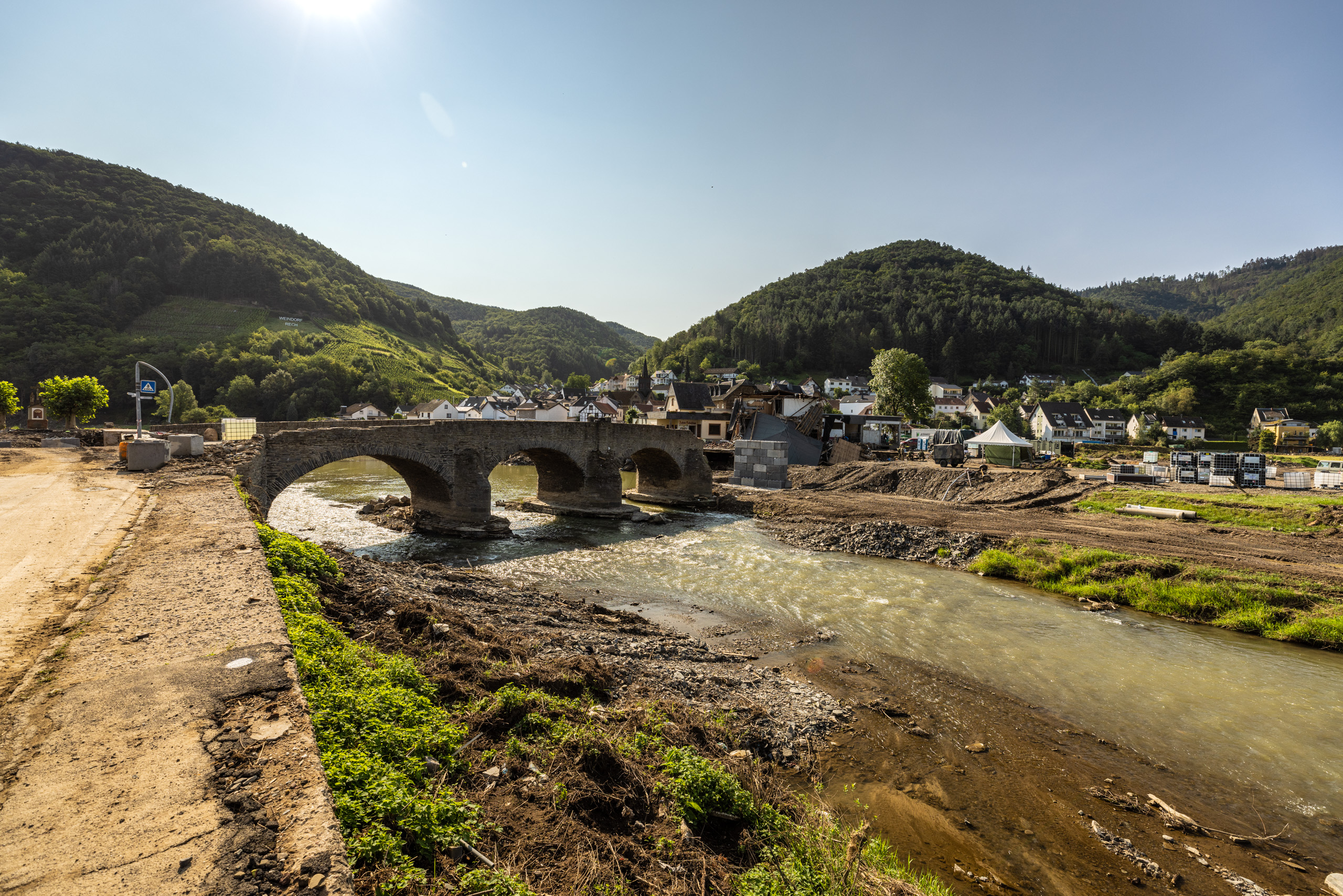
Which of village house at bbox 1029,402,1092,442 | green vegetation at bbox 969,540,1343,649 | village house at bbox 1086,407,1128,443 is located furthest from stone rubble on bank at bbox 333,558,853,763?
village house at bbox 1086,407,1128,443

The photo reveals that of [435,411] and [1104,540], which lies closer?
[1104,540]

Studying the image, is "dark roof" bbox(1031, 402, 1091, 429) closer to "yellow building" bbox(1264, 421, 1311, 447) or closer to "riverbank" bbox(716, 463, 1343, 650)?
"yellow building" bbox(1264, 421, 1311, 447)

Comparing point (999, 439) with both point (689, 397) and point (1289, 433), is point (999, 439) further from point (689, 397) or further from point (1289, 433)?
point (1289, 433)

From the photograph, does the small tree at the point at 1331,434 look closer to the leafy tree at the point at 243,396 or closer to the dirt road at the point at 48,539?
the dirt road at the point at 48,539

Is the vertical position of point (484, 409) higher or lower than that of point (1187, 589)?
higher

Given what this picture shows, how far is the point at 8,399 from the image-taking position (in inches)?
1135

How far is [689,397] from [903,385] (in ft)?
78.5

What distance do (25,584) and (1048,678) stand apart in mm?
14909

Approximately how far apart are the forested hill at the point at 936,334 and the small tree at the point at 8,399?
327 ft

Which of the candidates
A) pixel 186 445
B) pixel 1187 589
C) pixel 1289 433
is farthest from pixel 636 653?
pixel 1289 433

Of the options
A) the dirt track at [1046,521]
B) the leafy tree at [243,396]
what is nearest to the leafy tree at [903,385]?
the dirt track at [1046,521]

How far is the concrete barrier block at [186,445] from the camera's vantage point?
49.3ft

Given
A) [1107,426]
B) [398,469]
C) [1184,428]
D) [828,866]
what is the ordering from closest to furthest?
1. [828,866]
2. [398,469]
3. [1184,428]
4. [1107,426]

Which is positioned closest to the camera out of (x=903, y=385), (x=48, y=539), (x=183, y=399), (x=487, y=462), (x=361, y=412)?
(x=48, y=539)
